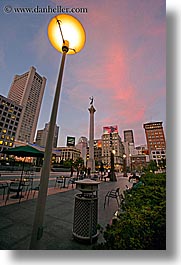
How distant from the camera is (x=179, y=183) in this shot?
1872 mm

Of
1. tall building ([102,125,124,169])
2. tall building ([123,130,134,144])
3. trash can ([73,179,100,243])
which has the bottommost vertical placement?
trash can ([73,179,100,243])

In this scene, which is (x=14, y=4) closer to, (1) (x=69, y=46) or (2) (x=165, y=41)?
(1) (x=69, y=46)

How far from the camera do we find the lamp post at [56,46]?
61.4 inches

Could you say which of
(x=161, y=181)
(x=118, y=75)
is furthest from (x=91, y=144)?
(x=161, y=181)

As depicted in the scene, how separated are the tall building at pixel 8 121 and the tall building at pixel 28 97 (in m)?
20.1

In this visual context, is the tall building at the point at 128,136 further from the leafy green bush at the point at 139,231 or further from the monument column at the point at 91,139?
the leafy green bush at the point at 139,231

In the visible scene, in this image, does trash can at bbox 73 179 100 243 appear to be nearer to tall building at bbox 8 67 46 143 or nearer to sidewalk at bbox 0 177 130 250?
sidewalk at bbox 0 177 130 250

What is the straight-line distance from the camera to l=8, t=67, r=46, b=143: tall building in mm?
95700

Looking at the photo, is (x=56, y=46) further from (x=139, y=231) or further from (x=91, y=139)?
(x=91, y=139)

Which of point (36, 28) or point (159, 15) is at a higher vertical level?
point (36, 28)

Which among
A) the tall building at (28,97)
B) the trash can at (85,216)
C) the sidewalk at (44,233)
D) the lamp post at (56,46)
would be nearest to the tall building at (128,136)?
the tall building at (28,97)

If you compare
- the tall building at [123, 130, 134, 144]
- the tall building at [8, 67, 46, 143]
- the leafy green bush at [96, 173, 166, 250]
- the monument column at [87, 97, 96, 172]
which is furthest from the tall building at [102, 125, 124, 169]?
the tall building at [123, 130, 134, 144]

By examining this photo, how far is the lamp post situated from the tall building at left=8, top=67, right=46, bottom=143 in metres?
101

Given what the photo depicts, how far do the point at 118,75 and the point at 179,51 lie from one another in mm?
2563
